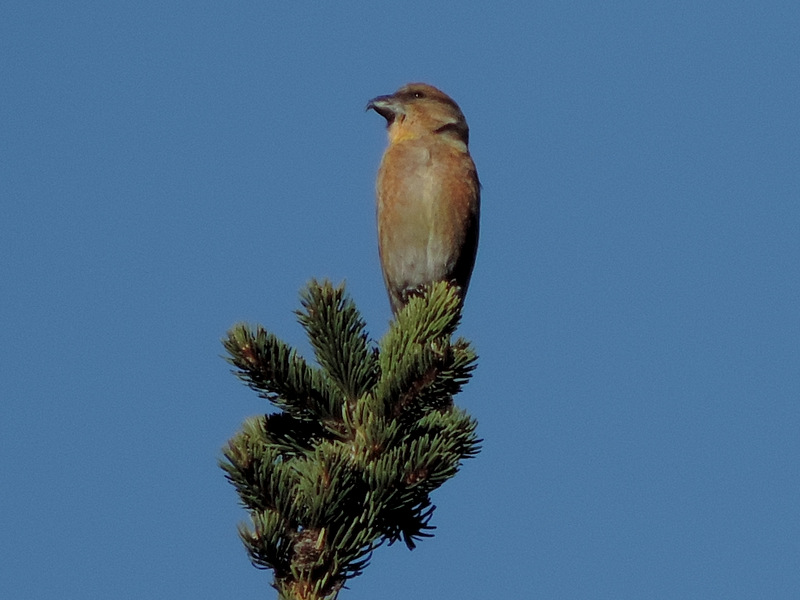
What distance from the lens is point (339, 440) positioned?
276 cm

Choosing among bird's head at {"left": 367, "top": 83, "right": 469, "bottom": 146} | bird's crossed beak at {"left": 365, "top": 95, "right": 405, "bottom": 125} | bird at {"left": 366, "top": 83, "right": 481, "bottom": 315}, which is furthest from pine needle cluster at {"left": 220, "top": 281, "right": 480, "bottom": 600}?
bird's crossed beak at {"left": 365, "top": 95, "right": 405, "bottom": 125}

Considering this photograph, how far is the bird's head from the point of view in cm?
650

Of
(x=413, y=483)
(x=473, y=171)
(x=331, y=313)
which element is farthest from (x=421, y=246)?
(x=413, y=483)

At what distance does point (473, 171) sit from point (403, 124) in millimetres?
620

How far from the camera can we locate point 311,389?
2.79m

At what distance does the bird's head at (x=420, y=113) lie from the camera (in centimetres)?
650

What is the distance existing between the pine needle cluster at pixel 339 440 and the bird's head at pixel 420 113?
346 cm

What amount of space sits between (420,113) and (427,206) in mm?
804

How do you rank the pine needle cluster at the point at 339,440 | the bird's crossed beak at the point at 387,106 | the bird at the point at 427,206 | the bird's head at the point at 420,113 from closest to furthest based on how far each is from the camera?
the pine needle cluster at the point at 339,440 → the bird at the point at 427,206 → the bird's head at the point at 420,113 → the bird's crossed beak at the point at 387,106

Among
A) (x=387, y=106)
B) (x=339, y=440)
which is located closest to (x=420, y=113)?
(x=387, y=106)

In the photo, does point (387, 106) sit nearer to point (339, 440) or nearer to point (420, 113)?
point (420, 113)

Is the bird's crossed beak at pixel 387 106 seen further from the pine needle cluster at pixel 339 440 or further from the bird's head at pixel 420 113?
the pine needle cluster at pixel 339 440

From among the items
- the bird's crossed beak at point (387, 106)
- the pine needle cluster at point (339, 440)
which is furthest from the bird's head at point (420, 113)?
the pine needle cluster at point (339, 440)

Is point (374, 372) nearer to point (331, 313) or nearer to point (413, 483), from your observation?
point (331, 313)
